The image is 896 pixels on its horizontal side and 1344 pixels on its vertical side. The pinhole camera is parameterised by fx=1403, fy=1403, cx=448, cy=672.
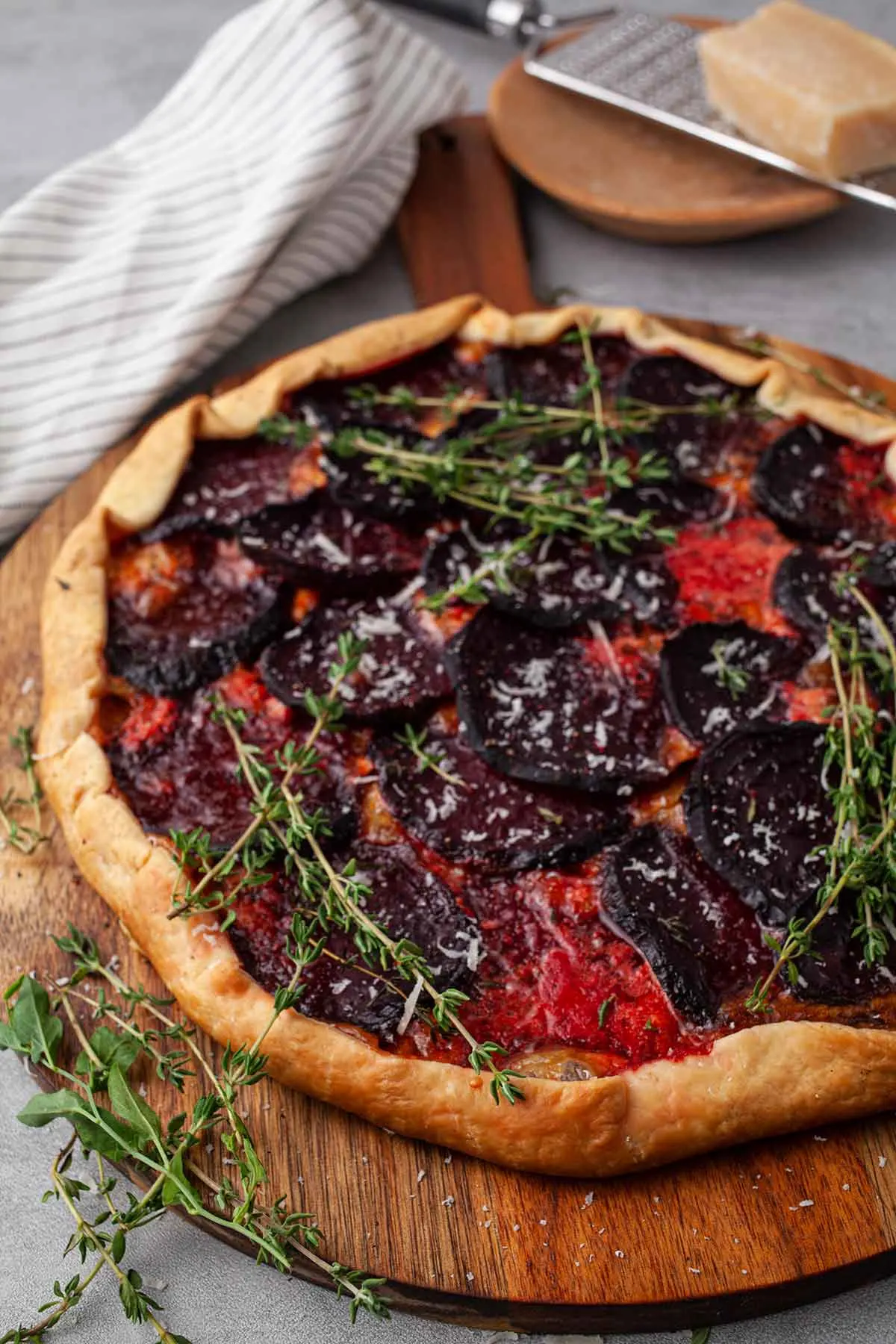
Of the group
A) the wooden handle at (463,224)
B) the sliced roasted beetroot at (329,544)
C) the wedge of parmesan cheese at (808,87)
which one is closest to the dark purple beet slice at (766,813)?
the sliced roasted beetroot at (329,544)

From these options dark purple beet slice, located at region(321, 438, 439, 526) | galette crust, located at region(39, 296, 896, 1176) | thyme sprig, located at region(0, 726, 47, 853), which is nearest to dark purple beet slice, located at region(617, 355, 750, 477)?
dark purple beet slice, located at region(321, 438, 439, 526)

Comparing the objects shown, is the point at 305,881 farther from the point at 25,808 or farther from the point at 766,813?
the point at 766,813

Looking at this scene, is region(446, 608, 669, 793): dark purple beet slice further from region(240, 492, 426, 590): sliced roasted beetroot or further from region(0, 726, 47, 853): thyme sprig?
region(0, 726, 47, 853): thyme sprig

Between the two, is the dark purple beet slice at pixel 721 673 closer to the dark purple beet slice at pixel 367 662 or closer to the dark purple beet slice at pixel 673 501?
the dark purple beet slice at pixel 673 501

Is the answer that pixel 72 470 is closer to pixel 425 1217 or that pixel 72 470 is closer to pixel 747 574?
pixel 747 574

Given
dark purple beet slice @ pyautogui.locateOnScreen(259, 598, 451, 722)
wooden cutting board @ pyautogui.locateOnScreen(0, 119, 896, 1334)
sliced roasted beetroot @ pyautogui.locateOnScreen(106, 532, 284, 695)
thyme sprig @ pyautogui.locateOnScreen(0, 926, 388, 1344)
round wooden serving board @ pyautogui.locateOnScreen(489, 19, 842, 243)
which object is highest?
round wooden serving board @ pyautogui.locateOnScreen(489, 19, 842, 243)

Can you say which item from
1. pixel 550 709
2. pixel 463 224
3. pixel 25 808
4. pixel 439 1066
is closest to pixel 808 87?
pixel 463 224
